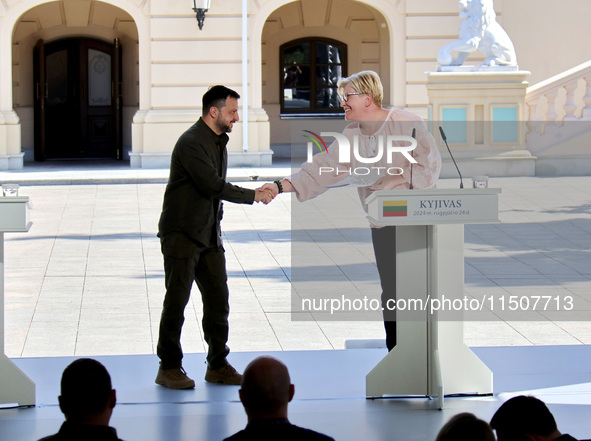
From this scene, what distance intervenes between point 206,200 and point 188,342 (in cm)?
173

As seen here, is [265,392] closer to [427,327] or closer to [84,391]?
[84,391]

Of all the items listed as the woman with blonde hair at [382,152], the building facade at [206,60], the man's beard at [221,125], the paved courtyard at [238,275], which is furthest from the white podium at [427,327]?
the building facade at [206,60]

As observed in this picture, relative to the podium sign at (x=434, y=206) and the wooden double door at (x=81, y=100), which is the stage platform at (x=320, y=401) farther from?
the wooden double door at (x=81, y=100)

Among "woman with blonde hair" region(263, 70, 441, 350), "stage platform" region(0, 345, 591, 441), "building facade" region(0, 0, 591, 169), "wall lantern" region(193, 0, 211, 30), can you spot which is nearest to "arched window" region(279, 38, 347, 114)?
"building facade" region(0, 0, 591, 169)

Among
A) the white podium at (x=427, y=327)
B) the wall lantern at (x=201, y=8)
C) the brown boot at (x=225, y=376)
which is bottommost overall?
the brown boot at (x=225, y=376)

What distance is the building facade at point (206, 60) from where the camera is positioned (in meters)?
19.9

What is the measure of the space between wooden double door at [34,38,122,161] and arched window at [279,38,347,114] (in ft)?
12.5

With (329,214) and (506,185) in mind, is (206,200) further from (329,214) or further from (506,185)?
(506,185)

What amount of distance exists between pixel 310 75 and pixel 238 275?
14.3m

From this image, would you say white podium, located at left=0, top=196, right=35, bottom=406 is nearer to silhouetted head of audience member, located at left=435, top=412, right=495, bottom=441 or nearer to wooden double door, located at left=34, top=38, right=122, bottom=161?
silhouetted head of audience member, located at left=435, top=412, right=495, bottom=441

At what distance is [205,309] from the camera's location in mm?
5828

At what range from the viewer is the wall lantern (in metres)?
19.3

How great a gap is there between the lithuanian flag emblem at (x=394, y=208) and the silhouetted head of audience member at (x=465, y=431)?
239 centimetres

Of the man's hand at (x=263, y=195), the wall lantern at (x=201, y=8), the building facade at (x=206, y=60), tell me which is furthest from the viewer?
Answer: the building facade at (x=206, y=60)
